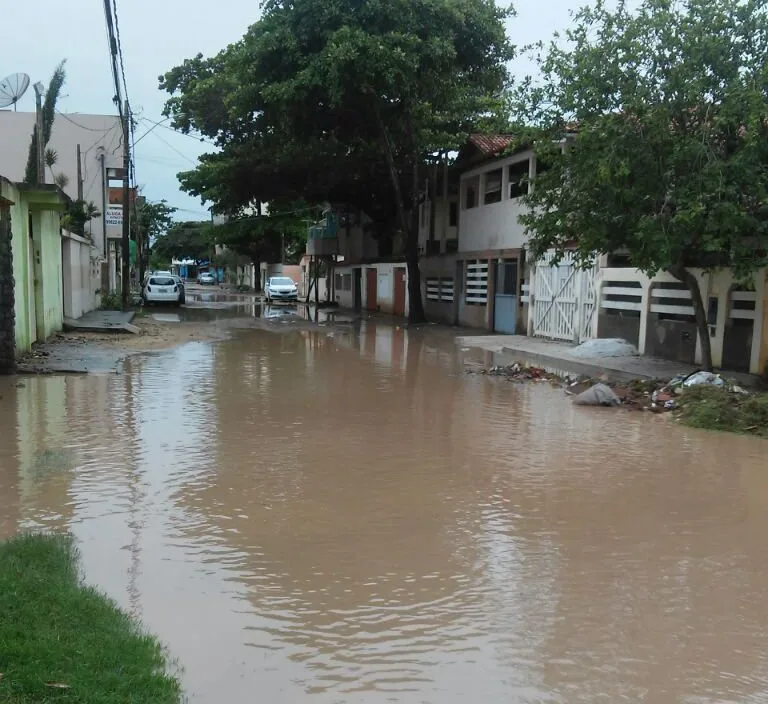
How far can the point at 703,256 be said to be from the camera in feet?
43.4

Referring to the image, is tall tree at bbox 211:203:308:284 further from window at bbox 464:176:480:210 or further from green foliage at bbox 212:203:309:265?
window at bbox 464:176:480:210

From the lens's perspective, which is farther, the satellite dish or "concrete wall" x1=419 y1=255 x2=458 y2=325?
"concrete wall" x1=419 y1=255 x2=458 y2=325

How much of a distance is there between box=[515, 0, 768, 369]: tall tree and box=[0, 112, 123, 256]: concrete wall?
116 ft

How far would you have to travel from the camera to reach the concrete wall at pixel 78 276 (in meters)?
23.3

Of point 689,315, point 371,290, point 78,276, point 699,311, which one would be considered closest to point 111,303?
point 78,276

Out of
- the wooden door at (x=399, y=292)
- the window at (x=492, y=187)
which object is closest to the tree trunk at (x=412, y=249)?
the window at (x=492, y=187)

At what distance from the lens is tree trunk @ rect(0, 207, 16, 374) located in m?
12.4

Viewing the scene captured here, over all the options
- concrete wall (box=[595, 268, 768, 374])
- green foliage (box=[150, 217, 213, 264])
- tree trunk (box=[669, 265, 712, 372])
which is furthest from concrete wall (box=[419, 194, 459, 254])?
green foliage (box=[150, 217, 213, 264])

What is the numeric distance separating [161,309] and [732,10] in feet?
97.7

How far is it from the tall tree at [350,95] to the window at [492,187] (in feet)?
5.25

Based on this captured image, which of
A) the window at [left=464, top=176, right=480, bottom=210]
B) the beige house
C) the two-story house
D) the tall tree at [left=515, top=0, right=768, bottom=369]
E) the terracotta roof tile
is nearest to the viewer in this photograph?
the tall tree at [left=515, top=0, right=768, bottom=369]

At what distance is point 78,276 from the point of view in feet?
83.7

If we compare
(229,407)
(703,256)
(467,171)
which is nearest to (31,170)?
(467,171)

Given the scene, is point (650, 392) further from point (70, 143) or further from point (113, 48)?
point (70, 143)
